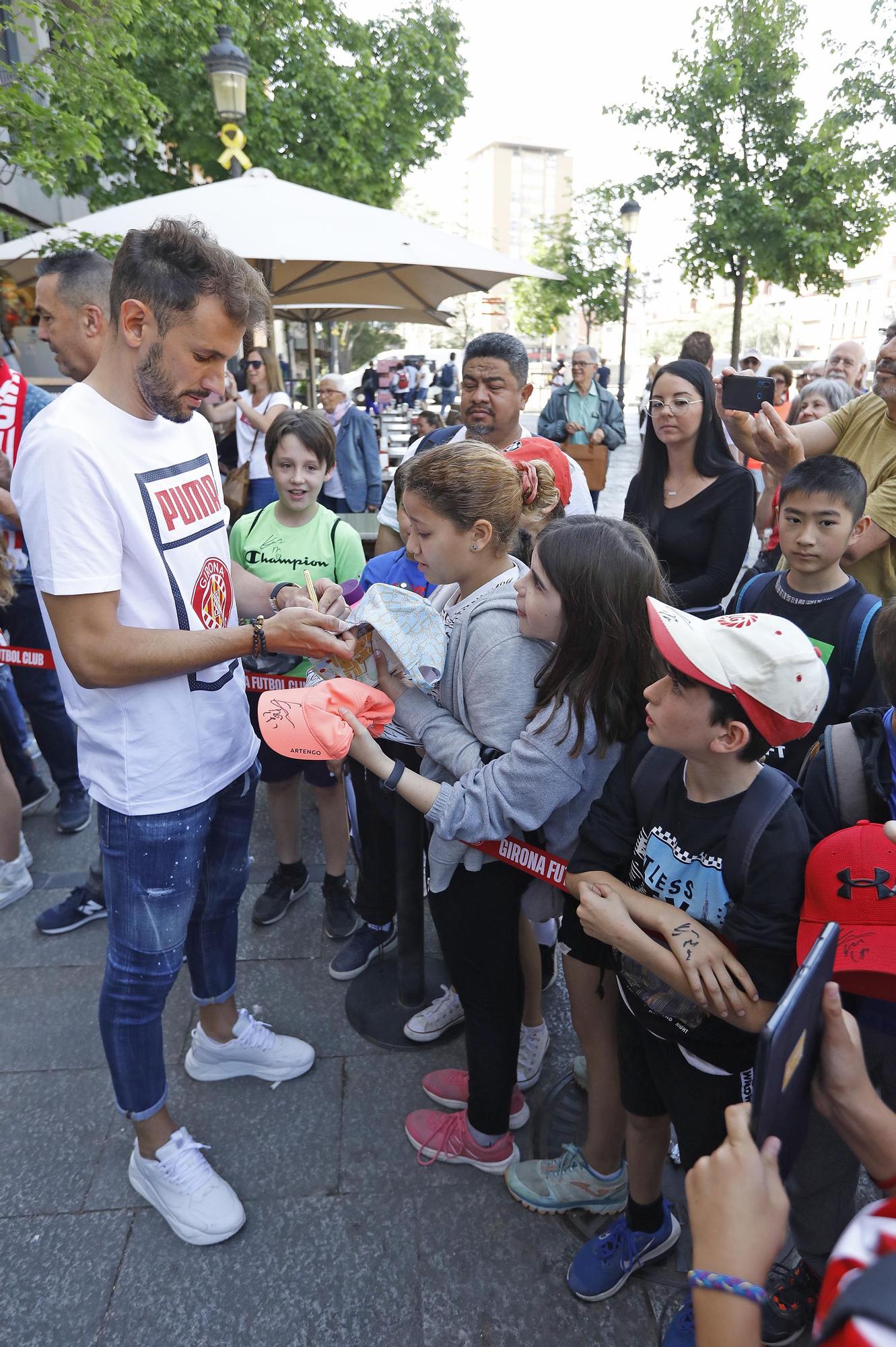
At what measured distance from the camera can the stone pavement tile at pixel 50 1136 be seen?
7.08 ft

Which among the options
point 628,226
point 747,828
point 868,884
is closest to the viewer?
point 868,884

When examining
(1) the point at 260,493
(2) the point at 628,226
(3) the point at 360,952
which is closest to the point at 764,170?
(2) the point at 628,226

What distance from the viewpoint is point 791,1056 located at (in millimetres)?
1007

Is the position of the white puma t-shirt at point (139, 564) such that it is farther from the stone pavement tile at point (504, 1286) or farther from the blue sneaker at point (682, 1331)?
the blue sneaker at point (682, 1331)

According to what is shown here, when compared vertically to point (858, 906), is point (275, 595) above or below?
above

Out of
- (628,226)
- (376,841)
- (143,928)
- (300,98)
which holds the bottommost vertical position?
(376,841)

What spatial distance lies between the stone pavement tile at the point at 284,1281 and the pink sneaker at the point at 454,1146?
15 cm

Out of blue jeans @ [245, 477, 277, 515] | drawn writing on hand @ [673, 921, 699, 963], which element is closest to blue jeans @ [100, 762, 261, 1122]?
drawn writing on hand @ [673, 921, 699, 963]

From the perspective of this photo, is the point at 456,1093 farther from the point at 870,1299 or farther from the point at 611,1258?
the point at 870,1299

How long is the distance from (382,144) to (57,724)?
492 inches

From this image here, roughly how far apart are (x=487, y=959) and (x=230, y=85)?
8.02 metres

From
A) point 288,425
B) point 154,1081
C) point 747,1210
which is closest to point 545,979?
point 154,1081

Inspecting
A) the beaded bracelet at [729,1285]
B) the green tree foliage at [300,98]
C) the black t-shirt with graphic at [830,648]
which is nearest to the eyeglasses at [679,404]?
the black t-shirt with graphic at [830,648]

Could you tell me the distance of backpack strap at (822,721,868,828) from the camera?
1604 mm
